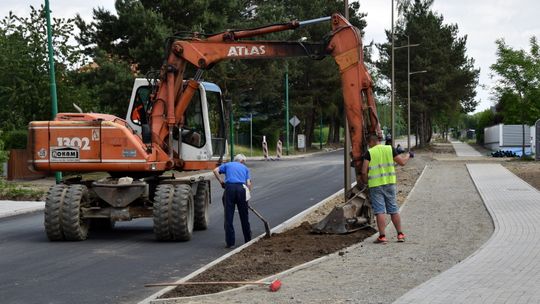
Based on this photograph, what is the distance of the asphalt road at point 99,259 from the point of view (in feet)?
28.7

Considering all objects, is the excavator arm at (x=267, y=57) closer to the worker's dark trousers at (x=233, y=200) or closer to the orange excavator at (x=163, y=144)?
the orange excavator at (x=163, y=144)

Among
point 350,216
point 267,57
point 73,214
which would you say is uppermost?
point 267,57

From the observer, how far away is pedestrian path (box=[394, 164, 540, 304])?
7184 millimetres

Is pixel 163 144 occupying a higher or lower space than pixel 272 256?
higher

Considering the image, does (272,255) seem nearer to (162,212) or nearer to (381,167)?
(381,167)

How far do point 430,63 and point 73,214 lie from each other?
54.2 m

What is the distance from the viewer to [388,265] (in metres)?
9.52

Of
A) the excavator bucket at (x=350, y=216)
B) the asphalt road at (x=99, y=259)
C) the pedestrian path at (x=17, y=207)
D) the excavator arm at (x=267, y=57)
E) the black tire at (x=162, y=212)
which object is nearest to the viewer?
the asphalt road at (x=99, y=259)

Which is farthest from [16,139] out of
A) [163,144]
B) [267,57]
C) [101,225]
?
[267,57]

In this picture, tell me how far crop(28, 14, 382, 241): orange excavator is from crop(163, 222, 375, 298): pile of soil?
21.6 inches

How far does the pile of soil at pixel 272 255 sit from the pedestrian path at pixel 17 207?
8.79 metres

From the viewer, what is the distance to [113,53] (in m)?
36.4

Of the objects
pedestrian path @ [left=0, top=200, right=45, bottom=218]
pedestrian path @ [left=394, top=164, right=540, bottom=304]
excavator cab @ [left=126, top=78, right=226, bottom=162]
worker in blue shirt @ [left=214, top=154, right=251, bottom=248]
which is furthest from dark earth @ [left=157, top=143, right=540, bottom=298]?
pedestrian path @ [left=0, top=200, right=45, bottom=218]

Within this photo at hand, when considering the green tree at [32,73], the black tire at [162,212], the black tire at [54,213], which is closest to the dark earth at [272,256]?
the black tire at [162,212]
